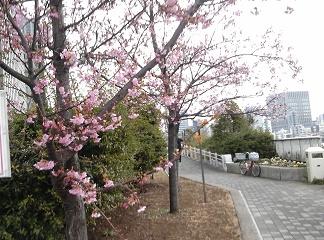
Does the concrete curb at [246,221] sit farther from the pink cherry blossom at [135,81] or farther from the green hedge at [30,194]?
the pink cherry blossom at [135,81]

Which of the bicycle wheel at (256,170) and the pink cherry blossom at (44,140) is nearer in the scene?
the pink cherry blossom at (44,140)

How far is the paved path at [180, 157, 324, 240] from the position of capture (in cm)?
886

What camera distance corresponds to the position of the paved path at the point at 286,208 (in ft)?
29.1

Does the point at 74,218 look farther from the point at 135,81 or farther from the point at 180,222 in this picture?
the point at 180,222

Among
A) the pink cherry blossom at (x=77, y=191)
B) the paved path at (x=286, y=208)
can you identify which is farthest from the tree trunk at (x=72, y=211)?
the paved path at (x=286, y=208)

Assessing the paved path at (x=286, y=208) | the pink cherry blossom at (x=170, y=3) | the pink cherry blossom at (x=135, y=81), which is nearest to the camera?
the pink cherry blossom at (x=135, y=81)

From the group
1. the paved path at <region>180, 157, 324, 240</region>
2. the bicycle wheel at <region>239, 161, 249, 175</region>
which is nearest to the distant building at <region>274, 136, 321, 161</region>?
the bicycle wheel at <region>239, 161, 249, 175</region>

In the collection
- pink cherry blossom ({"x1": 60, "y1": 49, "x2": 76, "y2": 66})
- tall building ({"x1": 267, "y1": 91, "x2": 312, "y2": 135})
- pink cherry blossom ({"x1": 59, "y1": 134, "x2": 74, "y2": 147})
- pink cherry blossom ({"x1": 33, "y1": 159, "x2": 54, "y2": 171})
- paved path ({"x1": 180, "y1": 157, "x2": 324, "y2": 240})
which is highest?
tall building ({"x1": 267, "y1": 91, "x2": 312, "y2": 135})

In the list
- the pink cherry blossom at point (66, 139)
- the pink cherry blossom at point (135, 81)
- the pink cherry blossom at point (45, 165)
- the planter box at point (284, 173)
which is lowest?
the planter box at point (284, 173)

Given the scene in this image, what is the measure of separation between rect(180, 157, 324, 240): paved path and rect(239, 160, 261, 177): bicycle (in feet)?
8.37

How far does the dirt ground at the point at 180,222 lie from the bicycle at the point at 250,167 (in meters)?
7.51

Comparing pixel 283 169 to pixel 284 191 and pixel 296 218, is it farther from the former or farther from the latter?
pixel 296 218

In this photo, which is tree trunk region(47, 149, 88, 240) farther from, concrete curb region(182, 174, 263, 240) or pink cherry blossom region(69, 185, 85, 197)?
concrete curb region(182, 174, 263, 240)

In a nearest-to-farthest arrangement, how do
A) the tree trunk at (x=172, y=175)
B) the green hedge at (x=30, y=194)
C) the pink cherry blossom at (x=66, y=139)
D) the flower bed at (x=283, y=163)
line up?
the pink cherry blossom at (x=66, y=139) → the green hedge at (x=30, y=194) → the tree trunk at (x=172, y=175) → the flower bed at (x=283, y=163)
